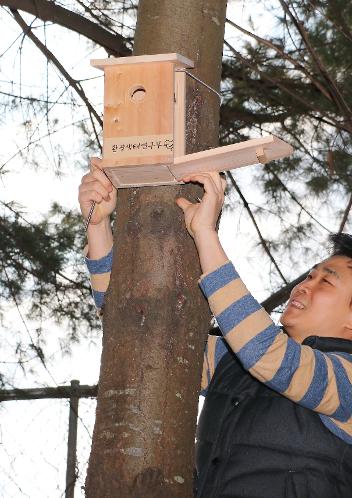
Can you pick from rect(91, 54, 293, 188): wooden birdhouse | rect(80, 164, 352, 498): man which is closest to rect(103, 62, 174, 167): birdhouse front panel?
rect(91, 54, 293, 188): wooden birdhouse

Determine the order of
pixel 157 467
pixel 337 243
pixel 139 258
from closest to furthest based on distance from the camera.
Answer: pixel 157 467, pixel 139 258, pixel 337 243

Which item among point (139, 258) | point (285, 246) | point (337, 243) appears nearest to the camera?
point (139, 258)

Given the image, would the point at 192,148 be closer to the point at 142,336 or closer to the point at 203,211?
the point at 203,211

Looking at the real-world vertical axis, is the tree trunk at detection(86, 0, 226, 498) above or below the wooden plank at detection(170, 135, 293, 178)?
below

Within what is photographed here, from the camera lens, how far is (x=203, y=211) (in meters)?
2.00

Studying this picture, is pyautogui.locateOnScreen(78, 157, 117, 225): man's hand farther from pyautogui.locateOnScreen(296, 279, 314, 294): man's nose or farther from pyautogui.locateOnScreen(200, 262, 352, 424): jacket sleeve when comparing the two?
pyautogui.locateOnScreen(296, 279, 314, 294): man's nose

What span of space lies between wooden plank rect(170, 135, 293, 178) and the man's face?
0.41m

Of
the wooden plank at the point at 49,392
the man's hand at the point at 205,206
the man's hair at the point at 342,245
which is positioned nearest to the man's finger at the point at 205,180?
the man's hand at the point at 205,206

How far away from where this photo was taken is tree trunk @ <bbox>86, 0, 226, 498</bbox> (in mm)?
1883

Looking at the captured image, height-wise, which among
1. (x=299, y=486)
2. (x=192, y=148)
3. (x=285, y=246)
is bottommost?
(x=299, y=486)

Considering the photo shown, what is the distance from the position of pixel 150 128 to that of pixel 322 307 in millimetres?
595

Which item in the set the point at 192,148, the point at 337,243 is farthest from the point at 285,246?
the point at 192,148

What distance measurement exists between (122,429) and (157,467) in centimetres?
10

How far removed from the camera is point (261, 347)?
1.96m
